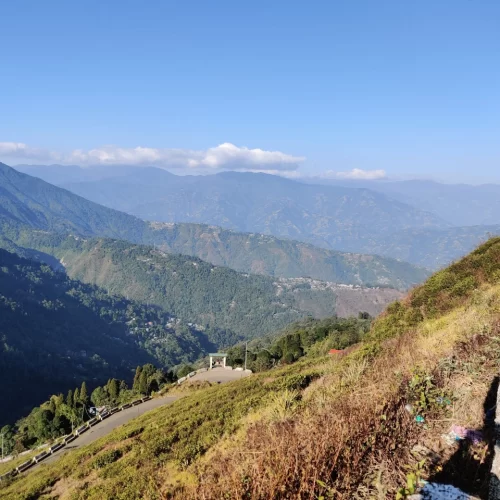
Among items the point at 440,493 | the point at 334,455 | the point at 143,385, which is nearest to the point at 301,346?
the point at 143,385

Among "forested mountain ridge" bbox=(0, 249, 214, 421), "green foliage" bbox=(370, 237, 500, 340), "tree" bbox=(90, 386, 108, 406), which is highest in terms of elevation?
"green foliage" bbox=(370, 237, 500, 340)

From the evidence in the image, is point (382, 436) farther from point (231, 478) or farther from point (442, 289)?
point (442, 289)

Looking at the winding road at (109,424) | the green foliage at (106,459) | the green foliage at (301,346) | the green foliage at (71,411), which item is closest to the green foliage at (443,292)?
the green foliage at (106,459)

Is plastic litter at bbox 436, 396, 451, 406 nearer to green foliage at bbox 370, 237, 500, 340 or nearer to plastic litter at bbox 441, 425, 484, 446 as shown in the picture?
plastic litter at bbox 441, 425, 484, 446

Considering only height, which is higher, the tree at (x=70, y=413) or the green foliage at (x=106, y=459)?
the green foliage at (x=106, y=459)

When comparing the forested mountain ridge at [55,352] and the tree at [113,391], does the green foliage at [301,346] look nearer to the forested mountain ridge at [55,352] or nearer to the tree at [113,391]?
the tree at [113,391]

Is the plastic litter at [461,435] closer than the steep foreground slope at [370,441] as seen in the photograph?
No

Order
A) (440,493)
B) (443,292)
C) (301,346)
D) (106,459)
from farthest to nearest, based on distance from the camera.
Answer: (301,346) < (443,292) < (106,459) < (440,493)

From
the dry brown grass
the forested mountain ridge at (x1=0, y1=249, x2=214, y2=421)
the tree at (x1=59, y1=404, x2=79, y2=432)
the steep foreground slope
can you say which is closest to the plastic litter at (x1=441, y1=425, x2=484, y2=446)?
the steep foreground slope

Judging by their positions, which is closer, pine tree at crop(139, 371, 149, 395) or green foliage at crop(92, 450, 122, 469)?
green foliage at crop(92, 450, 122, 469)

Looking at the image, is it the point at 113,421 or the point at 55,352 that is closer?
the point at 113,421

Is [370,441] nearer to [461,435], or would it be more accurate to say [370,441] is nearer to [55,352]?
[461,435]

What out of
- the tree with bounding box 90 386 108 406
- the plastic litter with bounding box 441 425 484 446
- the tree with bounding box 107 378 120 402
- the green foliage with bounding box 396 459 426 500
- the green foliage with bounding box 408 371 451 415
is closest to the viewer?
the green foliage with bounding box 396 459 426 500

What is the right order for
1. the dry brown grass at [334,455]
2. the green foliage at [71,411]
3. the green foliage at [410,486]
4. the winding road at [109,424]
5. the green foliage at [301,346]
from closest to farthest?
the green foliage at [410,486] < the dry brown grass at [334,455] < the winding road at [109,424] < the green foliage at [301,346] < the green foliage at [71,411]
